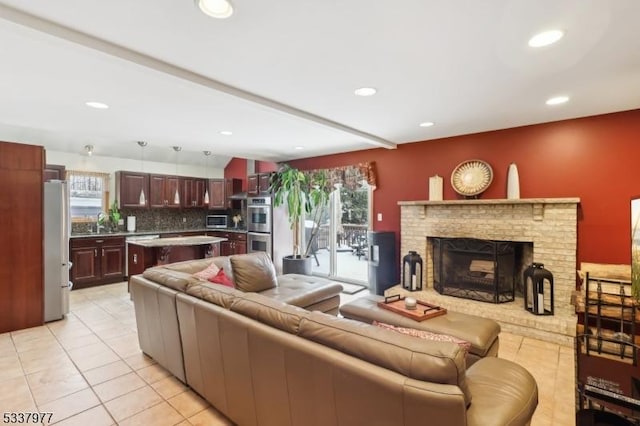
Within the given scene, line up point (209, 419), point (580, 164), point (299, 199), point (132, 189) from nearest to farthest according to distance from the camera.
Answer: point (209, 419)
point (580, 164)
point (299, 199)
point (132, 189)

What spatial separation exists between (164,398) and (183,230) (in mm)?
5393

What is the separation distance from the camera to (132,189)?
6535 mm

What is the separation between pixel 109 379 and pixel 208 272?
44.4 inches

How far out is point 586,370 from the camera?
5.80 feet

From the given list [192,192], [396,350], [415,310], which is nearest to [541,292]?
[415,310]

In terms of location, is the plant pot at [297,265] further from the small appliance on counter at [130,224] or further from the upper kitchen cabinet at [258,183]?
the small appliance on counter at [130,224]

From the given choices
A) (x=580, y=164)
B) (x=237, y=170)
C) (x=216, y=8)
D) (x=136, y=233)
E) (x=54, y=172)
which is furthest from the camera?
(x=237, y=170)

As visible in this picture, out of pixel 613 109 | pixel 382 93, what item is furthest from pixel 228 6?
pixel 613 109

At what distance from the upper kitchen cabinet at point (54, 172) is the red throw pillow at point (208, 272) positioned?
4.52 m

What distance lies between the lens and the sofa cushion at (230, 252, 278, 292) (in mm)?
3498

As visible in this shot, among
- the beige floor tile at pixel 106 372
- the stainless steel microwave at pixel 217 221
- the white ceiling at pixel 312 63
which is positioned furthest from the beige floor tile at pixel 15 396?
the stainless steel microwave at pixel 217 221

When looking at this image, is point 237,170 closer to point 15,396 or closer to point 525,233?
point 15,396

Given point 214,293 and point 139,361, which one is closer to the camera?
point 214,293

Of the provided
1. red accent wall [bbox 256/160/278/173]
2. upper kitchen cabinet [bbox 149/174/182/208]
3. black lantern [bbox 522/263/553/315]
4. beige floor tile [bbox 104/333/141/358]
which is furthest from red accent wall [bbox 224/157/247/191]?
black lantern [bbox 522/263/553/315]
